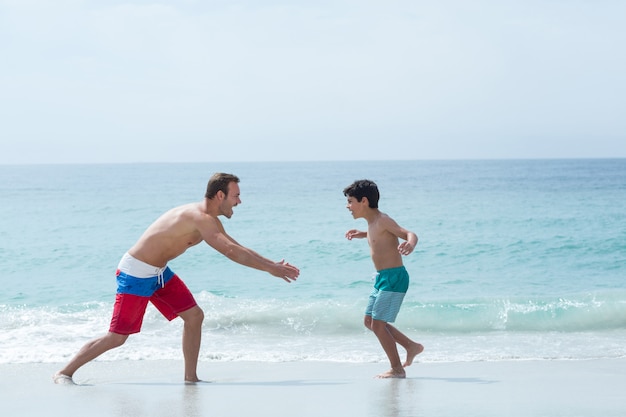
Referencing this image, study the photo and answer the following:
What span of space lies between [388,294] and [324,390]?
0.88m

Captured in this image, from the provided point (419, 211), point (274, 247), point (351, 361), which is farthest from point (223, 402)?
point (419, 211)

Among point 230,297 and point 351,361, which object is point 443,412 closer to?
point 351,361

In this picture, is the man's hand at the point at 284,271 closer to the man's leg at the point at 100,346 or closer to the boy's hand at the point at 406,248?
the boy's hand at the point at 406,248

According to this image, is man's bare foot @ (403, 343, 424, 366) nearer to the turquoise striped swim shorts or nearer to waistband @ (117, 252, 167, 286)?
the turquoise striped swim shorts

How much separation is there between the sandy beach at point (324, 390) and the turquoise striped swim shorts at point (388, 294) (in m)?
0.48

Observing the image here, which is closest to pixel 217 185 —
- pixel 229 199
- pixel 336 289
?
pixel 229 199

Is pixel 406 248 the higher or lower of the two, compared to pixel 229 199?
lower

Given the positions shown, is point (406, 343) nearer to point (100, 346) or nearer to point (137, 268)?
point (137, 268)

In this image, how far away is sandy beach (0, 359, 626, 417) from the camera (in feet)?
16.0

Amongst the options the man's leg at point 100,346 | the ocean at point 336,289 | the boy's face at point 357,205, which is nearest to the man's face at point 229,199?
the boy's face at point 357,205

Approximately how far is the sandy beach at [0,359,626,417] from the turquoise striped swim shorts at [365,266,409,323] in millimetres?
484

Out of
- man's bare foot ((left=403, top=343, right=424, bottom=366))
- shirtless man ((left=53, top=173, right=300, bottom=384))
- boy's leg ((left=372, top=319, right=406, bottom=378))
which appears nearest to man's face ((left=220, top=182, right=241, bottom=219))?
shirtless man ((left=53, top=173, right=300, bottom=384))

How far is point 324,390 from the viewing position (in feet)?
18.1

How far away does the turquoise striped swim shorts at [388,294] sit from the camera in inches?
233
